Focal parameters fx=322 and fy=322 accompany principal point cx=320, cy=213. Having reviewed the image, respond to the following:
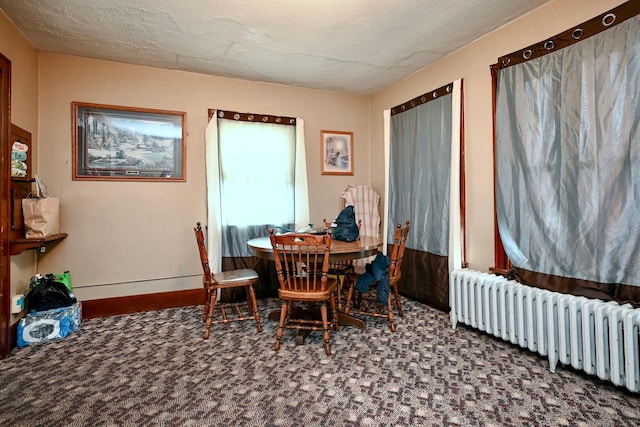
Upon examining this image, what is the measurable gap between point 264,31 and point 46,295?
2.94 meters

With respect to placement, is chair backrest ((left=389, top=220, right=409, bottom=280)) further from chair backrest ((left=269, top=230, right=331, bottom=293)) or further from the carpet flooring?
chair backrest ((left=269, top=230, right=331, bottom=293))

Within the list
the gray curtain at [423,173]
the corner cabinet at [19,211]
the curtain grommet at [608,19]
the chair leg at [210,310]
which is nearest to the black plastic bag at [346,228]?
the gray curtain at [423,173]

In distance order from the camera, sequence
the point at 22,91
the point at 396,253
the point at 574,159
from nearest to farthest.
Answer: the point at 574,159 < the point at 22,91 < the point at 396,253

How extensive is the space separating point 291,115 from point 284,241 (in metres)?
2.31

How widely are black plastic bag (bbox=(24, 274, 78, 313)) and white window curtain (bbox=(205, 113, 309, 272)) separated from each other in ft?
4.30

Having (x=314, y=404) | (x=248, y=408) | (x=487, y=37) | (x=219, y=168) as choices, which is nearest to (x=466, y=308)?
(x=314, y=404)

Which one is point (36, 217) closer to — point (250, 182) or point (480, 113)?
point (250, 182)

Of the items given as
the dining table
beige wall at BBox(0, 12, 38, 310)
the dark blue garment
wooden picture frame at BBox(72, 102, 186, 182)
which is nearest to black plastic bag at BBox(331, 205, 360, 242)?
the dining table

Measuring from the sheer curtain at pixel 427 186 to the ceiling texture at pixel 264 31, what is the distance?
576 millimetres

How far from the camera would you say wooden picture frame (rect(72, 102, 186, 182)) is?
3258 mm

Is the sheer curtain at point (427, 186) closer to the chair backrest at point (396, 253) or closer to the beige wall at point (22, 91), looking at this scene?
the chair backrest at point (396, 253)

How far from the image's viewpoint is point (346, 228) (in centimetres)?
299

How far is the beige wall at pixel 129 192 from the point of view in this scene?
125 inches

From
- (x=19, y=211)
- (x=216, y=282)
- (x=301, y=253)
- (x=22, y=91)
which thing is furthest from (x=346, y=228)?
(x=22, y=91)
